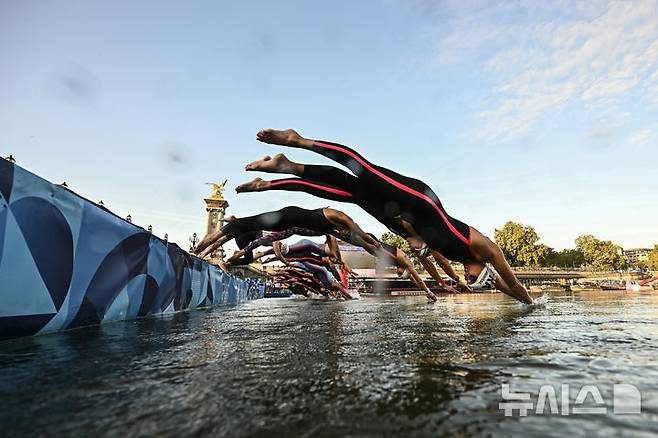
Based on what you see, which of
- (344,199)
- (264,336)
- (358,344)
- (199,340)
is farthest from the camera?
(344,199)

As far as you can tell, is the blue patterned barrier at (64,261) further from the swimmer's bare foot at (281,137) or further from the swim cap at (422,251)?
the swim cap at (422,251)

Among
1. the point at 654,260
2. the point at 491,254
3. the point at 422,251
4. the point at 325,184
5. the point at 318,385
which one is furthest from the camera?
the point at 654,260

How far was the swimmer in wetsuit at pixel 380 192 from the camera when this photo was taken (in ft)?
14.6

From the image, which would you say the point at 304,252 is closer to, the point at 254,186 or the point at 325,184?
the point at 254,186

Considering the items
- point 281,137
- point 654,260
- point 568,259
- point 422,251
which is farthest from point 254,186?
point 654,260

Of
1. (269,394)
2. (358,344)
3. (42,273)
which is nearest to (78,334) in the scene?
(42,273)

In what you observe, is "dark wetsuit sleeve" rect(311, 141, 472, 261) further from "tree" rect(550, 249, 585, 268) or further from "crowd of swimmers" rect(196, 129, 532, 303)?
"tree" rect(550, 249, 585, 268)

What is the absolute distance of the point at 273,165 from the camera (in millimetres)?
4695

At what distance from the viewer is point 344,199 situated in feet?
18.4

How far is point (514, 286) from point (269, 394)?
233 inches

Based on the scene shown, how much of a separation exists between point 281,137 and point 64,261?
2544mm

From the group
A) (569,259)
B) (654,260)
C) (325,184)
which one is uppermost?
(325,184)

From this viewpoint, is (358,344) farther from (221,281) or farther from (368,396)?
(221,281)

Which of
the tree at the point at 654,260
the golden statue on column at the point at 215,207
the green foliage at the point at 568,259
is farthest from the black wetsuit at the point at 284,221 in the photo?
the tree at the point at 654,260
